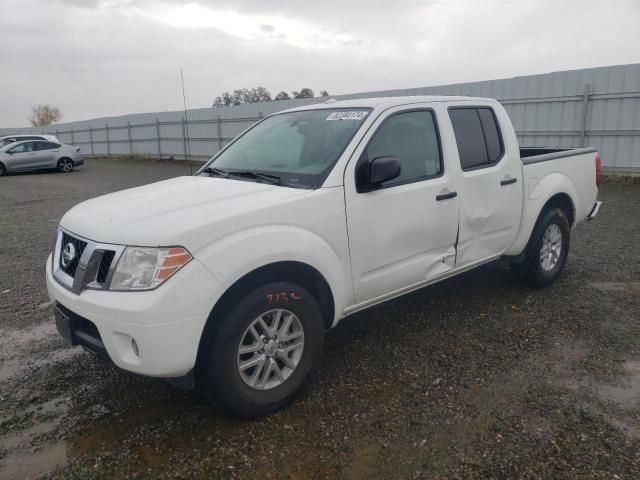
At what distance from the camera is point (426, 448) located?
274 cm

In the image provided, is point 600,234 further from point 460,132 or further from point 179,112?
point 179,112

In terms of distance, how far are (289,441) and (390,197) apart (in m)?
1.68

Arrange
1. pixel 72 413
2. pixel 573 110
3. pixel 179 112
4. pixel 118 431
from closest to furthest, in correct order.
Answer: pixel 118 431
pixel 72 413
pixel 573 110
pixel 179 112

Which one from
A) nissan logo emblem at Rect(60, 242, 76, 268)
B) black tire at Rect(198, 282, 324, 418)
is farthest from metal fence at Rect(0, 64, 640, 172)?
black tire at Rect(198, 282, 324, 418)

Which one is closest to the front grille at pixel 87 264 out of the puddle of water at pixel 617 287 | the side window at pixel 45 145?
the puddle of water at pixel 617 287

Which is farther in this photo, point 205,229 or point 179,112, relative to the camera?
point 179,112

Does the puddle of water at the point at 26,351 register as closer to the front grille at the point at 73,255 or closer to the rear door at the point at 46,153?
the front grille at the point at 73,255

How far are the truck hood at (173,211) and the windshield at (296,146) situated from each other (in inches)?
8.9

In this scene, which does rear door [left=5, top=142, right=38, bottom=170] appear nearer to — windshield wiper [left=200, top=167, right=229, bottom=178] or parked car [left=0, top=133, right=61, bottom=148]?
parked car [left=0, top=133, right=61, bottom=148]

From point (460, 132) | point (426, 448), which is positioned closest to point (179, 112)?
point (460, 132)

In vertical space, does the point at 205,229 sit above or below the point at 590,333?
above

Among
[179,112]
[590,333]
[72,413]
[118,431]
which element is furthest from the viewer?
[179,112]

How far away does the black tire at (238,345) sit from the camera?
2.76m

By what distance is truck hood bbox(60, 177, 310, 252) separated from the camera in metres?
2.68
